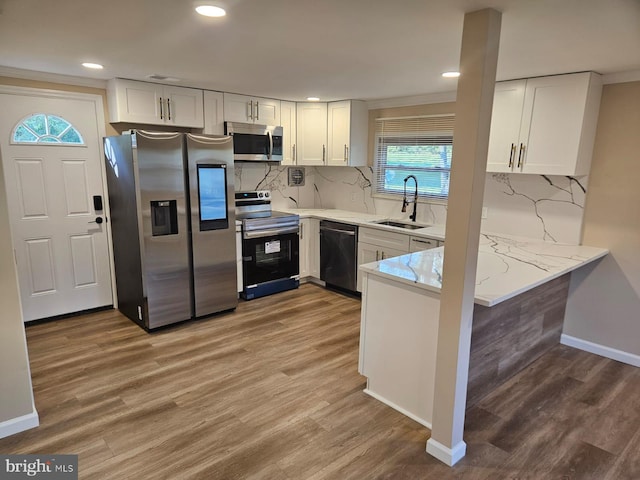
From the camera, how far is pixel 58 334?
3639mm

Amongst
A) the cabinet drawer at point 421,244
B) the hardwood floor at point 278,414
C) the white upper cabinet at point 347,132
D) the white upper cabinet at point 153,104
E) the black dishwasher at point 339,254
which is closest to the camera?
the hardwood floor at point 278,414

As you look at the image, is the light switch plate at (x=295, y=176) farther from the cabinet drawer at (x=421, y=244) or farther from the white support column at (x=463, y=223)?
the white support column at (x=463, y=223)

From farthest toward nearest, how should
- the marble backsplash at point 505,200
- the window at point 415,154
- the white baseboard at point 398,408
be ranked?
1. the window at point 415,154
2. the marble backsplash at point 505,200
3. the white baseboard at point 398,408

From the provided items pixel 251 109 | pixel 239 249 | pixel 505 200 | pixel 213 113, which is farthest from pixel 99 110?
pixel 505 200

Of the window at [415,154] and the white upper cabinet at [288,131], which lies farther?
the white upper cabinet at [288,131]

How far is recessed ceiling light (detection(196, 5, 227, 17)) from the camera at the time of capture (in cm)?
183

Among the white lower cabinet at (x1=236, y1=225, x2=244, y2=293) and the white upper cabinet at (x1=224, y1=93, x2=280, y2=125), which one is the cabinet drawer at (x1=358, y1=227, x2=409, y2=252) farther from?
the white upper cabinet at (x1=224, y1=93, x2=280, y2=125)

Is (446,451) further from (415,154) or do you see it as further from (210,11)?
(415,154)

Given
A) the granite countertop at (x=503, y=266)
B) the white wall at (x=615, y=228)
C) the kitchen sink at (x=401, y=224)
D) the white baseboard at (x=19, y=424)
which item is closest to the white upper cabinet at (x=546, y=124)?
the white wall at (x=615, y=228)

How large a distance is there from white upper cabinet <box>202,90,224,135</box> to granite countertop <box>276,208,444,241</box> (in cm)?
136

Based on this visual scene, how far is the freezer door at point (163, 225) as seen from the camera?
345 cm

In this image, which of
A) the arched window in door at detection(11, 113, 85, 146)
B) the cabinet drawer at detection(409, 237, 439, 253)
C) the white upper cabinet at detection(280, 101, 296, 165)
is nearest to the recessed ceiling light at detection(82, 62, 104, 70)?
the arched window in door at detection(11, 113, 85, 146)

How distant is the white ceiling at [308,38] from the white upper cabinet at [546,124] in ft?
0.46

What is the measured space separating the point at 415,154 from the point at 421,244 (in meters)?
1.18
